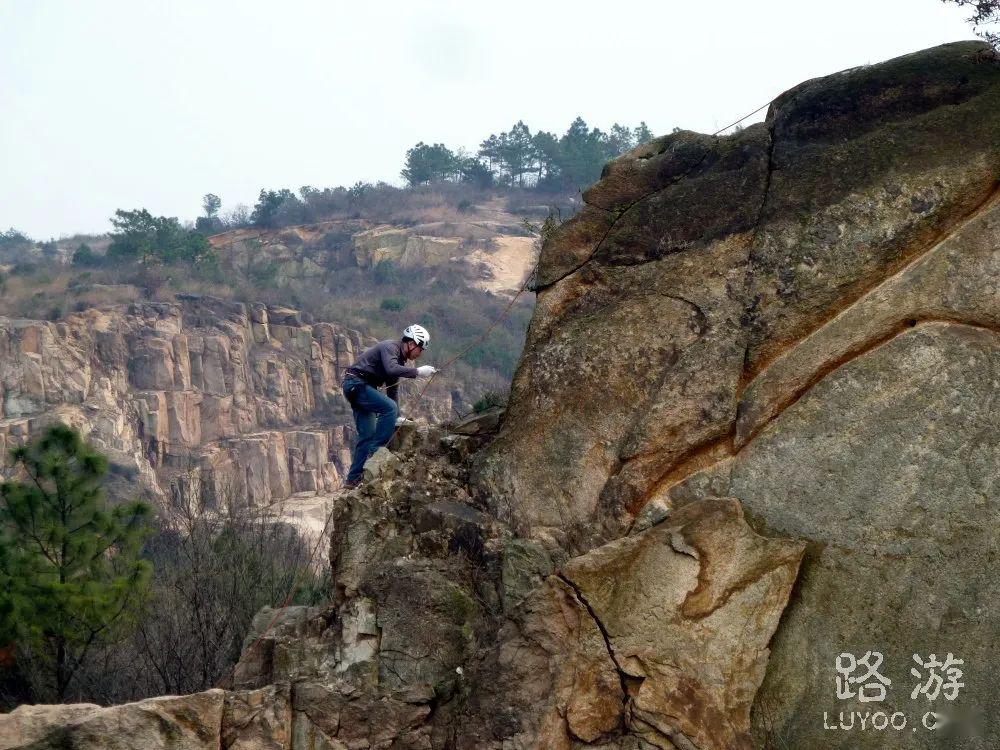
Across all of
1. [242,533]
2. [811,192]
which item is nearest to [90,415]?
[242,533]

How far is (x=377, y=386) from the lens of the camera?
10.4 metres

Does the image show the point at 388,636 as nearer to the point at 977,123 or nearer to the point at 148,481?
the point at 977,123

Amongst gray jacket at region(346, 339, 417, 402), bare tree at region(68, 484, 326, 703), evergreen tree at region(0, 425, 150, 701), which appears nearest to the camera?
gray jacket at region(346, 339, 417, 402)

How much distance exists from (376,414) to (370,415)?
0.06 metres

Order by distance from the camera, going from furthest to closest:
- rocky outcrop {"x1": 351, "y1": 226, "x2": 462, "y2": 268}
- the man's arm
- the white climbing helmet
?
1. rocky outcrop {"x1": 351, "y1": 226, "x2": 462, "y2": 268}
2. the white climbing helmet
3. the man's arm

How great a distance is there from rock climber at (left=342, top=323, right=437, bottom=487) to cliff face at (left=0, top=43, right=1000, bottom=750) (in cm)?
116

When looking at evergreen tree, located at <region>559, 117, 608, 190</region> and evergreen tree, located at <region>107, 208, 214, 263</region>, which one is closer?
evergreen tree, located at <region>107, 208, 214, 263</region>

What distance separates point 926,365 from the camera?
7.35 meters

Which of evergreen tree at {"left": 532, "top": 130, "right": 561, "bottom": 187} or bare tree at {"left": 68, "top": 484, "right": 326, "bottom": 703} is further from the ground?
evergreen tree at {"left": 532, "top": 130, "right": 561, "bottom": 187}

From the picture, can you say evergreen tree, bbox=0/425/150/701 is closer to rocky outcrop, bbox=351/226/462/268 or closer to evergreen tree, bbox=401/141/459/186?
rocky outcrop, bbox=351/226/462/268

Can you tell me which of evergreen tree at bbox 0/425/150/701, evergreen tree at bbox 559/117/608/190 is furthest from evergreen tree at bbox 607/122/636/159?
evergreen tree at bbox 0/425/150/701

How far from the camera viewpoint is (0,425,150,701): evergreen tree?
16656 millimetres

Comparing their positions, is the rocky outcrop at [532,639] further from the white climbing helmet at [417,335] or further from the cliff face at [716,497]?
the white climbing helmet at [417,335]

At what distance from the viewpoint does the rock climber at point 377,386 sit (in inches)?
398
